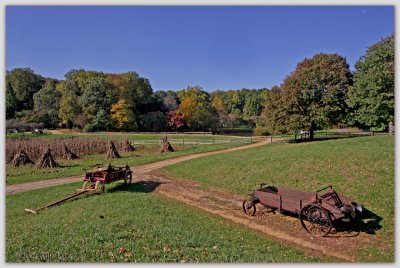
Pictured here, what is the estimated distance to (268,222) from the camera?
31.6 feet

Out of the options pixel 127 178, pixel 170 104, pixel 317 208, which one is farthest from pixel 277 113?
pixel 170 104

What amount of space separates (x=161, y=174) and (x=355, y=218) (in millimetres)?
11908

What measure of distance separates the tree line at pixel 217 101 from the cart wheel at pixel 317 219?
2151cm

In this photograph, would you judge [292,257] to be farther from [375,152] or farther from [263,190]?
[375,152]

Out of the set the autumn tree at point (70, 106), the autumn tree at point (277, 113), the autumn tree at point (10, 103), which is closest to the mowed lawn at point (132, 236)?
the autumn tree at point (277, 113)

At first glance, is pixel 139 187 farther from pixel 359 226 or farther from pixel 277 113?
pixel 277 113

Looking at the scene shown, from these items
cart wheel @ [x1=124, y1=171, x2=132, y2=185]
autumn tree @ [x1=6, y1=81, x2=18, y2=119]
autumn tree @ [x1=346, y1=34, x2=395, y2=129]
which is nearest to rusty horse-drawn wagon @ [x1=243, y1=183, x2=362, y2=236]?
cart wheel @ [x1=124, y1=171, x2=132, y2=185]

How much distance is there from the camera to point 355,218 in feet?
28.5

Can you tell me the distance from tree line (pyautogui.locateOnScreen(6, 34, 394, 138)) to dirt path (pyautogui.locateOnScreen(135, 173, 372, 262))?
788 inches

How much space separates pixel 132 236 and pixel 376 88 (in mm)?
25608

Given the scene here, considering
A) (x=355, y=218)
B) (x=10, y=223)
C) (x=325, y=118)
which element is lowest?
(x=10, y=223)

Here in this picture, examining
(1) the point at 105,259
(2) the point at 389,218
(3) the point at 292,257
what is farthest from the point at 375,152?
(1) the point at 105,259

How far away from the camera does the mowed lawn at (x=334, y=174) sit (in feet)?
30.2

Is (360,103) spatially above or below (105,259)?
above
